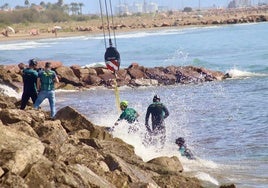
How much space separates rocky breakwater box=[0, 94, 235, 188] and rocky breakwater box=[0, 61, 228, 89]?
54.1 ft

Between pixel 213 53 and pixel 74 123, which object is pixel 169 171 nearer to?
pixel 74 123

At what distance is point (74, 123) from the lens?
12.5 metres

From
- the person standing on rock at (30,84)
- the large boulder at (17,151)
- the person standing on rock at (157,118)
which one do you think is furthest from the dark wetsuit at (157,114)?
the large boulder at (17,151)

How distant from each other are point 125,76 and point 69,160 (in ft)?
73.2

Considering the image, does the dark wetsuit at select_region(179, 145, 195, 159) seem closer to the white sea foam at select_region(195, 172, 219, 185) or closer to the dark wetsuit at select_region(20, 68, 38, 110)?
the white sea foam at select_region(195, 172, 219, 185)

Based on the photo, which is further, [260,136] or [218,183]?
[260,136]

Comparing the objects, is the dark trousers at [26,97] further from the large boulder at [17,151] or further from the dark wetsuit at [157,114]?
the large boulder at [17,151]

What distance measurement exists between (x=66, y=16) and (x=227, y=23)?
46751mm

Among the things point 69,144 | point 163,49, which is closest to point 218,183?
point 69,144

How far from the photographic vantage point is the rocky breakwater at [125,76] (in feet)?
96.5

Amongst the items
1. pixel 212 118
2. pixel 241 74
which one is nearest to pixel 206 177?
pixel 212 118

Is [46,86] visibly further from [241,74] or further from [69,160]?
[241,74]

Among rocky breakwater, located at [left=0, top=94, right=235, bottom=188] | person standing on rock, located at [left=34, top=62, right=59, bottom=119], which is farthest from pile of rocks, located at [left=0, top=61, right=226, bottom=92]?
rocky breakwater, located at [left=0, top=94, right=235, bottom=188]

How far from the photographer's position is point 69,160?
888 centimetres
